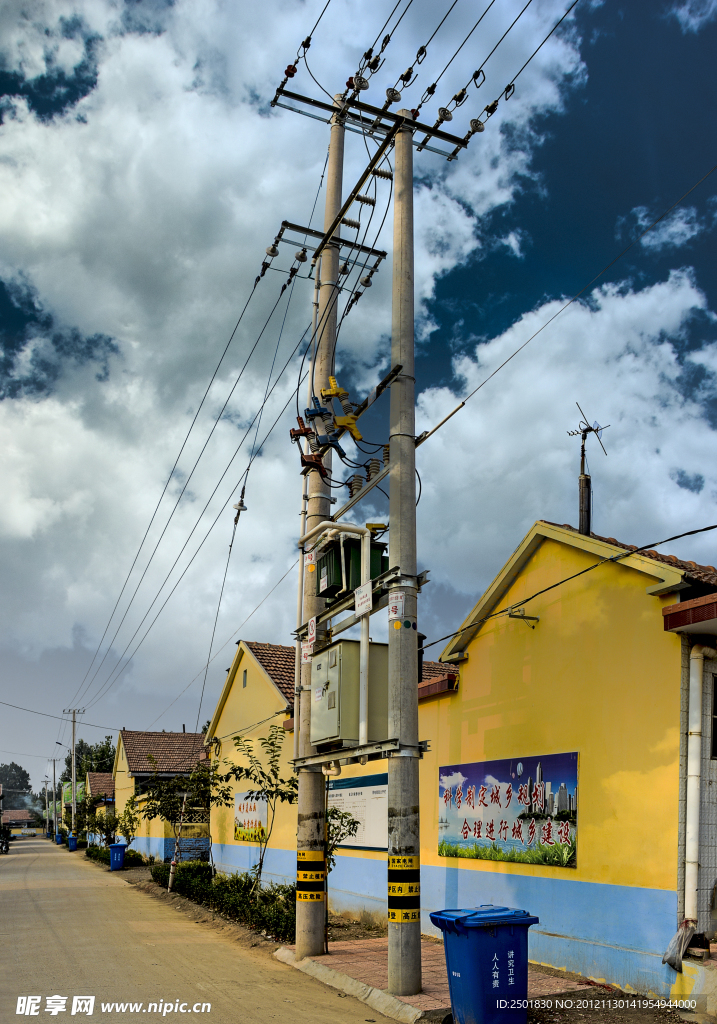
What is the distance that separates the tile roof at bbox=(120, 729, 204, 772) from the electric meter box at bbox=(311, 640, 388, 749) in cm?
3157

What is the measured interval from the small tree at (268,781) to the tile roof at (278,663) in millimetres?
1234

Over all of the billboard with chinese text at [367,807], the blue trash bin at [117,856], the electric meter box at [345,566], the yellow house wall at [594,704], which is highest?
the electric meter box at [345,566]

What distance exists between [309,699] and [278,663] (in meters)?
10.5

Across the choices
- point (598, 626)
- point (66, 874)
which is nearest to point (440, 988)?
point (598, 626)

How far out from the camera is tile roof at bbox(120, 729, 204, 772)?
42.2 m

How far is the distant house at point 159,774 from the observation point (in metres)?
31.6

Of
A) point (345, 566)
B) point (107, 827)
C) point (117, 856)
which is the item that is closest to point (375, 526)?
point (345, 566)

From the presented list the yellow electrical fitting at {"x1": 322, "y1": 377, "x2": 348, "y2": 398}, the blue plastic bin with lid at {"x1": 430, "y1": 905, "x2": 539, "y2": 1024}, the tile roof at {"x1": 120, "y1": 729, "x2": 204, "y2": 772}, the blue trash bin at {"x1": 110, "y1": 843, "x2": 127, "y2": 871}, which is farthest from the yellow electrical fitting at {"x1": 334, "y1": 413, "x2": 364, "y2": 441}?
the tile roof at {"x1": 120, "y1": 729, "x2": 204, "y2": 772}

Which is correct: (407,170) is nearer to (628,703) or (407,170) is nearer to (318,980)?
(628,703)

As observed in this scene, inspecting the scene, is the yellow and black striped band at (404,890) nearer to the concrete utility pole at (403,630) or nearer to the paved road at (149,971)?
the concrete utility pole at (403,630)

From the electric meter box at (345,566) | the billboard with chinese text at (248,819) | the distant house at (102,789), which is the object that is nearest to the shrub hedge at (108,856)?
the billboard with chinese text at (248,819)

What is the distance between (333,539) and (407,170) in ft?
16.6

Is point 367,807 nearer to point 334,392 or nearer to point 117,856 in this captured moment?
point 334,392

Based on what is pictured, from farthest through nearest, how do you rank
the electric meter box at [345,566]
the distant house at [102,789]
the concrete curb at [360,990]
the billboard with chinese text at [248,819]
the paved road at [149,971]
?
the distant house at [102,789] → the billboard with chinese text at [248,819] → the electric meter box at [345,566] → the paved road at [149,971] → the concrete curb at [360,990]
